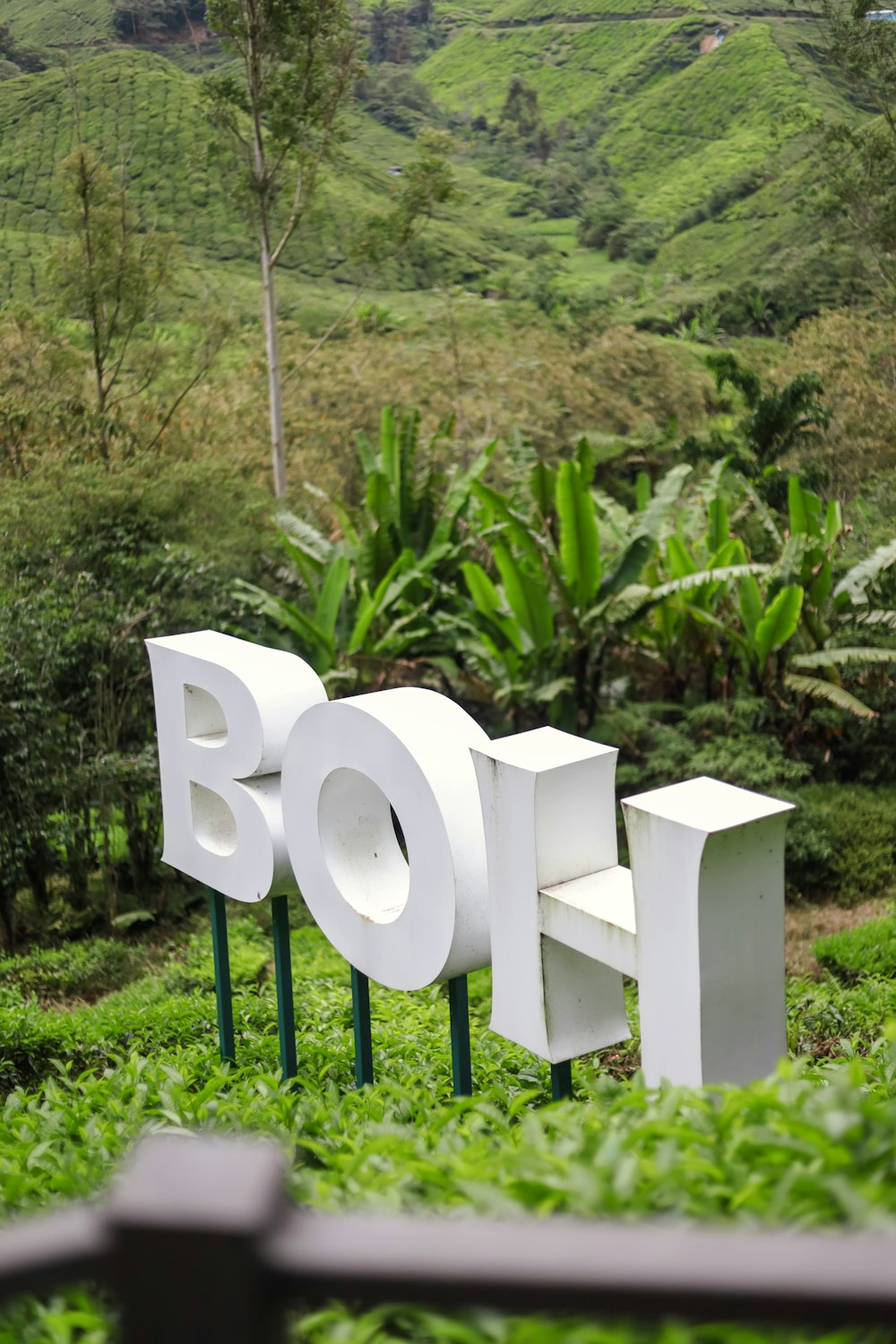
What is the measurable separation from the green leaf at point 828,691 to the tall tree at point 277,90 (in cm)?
565

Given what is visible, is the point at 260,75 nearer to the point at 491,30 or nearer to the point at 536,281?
the point at 536,281

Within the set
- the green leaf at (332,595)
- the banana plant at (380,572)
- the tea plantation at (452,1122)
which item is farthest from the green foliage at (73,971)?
the green leaf at (332,595)

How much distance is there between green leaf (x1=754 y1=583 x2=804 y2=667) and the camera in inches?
321

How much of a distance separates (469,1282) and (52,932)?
8029 millimetres

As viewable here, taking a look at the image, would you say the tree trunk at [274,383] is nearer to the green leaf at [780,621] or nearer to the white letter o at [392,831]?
the green leaf at [780,621]

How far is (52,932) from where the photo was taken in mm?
8219

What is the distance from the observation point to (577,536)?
8234mm

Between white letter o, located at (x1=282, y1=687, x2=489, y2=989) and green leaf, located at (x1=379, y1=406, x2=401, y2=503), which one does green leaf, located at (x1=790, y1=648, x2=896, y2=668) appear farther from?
white letter o, located at (x1=282, y1=687, x2=489, y2=989)

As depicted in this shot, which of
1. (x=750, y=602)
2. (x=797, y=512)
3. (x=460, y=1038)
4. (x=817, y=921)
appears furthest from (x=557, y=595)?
(x=460, y=1038)

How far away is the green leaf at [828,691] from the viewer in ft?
27.1

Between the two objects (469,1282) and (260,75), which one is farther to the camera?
(260,75)

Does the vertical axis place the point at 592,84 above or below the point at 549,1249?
above

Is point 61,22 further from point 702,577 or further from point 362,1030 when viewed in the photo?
point 362,1030

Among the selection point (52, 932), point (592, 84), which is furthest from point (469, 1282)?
point (592, 84)
